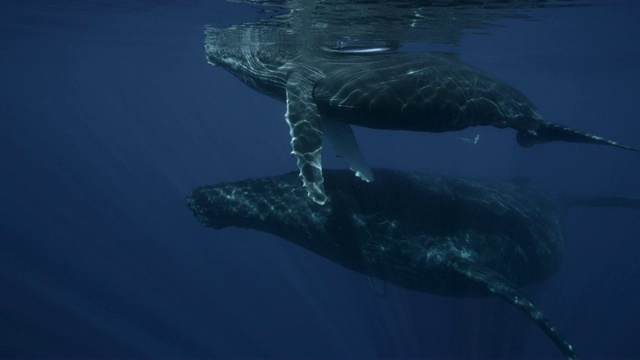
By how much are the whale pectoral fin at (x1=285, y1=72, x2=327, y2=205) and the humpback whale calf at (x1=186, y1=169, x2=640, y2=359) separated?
1888mm

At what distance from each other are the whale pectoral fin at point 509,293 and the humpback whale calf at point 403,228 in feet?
0.06

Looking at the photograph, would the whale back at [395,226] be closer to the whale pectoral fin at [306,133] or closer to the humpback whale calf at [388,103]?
the humpback whale calf at [388,103]

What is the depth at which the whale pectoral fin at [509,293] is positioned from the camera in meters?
7.05

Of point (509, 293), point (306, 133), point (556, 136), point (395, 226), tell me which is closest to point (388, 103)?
point (306, 133)

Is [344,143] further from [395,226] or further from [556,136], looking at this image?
[556,136]

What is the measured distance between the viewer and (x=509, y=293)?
7391mm

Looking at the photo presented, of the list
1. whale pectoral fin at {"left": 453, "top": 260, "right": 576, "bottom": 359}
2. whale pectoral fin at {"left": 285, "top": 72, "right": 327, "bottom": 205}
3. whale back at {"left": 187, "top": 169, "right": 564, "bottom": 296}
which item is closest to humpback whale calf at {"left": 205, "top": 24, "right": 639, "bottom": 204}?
whale pectoral fin at {"left": 285, "top": 72, "right": 327, "bottom": 205}

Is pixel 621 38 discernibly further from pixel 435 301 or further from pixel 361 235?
pixel 361 235

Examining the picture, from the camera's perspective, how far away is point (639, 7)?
17.5 m

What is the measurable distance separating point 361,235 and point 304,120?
2.52 meters

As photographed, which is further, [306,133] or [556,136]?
[556,136]

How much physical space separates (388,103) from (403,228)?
2.51m

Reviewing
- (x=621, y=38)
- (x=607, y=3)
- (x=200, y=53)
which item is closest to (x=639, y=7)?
(x=607, y=3)

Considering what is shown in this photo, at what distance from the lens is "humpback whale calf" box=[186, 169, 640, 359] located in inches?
318
